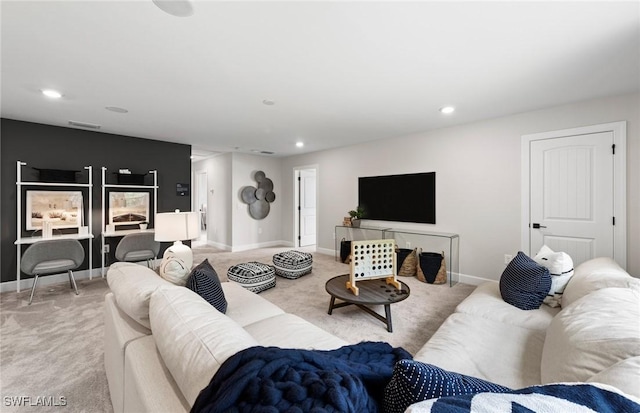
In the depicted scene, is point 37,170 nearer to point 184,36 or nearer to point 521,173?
point 184,36

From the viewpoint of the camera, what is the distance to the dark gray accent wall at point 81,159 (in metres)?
3.63

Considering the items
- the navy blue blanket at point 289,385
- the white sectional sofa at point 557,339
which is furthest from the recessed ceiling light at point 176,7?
the white sectional sofa at point 557,339

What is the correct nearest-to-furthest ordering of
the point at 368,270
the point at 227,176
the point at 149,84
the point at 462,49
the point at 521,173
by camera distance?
the point at 462,49
the point at 149,84
the point at 368,270
the point at 521,173
the point at 227,176

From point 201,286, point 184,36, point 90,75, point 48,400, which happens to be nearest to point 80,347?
point 48,400

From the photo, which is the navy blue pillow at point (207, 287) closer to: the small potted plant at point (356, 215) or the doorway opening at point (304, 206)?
the small potted plant at point (356, 215)

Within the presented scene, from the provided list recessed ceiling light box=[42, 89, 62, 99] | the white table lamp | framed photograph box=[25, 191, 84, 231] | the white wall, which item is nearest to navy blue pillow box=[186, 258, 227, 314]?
the white table lamp

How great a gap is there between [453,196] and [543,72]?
201cm

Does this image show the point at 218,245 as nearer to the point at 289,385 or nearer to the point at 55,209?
the point at 55,209

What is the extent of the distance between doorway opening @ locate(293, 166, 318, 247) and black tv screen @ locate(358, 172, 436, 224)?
71.7 inches

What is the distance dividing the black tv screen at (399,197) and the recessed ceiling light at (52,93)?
14.2 feet

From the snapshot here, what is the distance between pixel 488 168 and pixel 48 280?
21.0ft

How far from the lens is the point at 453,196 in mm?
4051

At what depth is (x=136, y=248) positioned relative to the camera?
3922 mm

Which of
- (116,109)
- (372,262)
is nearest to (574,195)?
(372,262)
